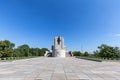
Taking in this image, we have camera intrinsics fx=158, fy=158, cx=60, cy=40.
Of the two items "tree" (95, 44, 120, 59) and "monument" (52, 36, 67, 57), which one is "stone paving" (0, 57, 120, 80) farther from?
"monument" (52, 36, 67, 57)

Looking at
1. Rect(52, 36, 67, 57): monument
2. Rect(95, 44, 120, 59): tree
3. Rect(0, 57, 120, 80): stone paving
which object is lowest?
Rect(0, 57, 120, 80): stone paving

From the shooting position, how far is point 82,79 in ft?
30.2

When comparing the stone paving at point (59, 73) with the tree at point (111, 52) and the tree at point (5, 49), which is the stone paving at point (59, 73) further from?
the tree at point (111, 52)

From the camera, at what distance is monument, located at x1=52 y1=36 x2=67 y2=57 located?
78.0m

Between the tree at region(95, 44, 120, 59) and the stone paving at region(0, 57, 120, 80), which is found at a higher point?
the tree at region(95, 44, 120, 59)

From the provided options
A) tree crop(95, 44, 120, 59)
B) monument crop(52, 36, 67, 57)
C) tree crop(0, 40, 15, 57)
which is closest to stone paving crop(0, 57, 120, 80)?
tree crop(0, 40, 15, 57)

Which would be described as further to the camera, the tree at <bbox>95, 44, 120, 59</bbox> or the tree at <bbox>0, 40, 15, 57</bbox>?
the tree at <bbox>95, 44, 120, 59</bbox>

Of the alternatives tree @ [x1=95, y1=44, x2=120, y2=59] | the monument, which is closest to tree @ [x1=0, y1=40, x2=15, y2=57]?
tree @ [x1=95, y1=44, x2=120, y2=59]

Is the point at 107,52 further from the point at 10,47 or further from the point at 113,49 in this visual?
the point at 10,47

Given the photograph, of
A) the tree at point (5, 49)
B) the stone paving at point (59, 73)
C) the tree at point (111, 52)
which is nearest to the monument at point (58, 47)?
the tree at point (111, 52)

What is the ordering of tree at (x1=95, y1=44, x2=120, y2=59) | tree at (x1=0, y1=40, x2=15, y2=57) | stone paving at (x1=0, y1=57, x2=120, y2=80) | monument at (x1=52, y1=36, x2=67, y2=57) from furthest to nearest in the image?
monument at (x1=52, y1=36, x2=67, y2=57)
tree at (x1=95, y1=44, x2=120, y2=59)
tree at (x1=0, y1=40, x2=15, y2=57)
stone paving at (x1=0, y1=57, x2=120, y2=80)

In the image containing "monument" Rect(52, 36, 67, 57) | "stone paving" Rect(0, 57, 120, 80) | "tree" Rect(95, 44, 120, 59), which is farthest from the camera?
"monument" Rect(52, 36, 67, 57)

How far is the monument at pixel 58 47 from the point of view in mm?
77963

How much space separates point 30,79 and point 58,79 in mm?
1609
